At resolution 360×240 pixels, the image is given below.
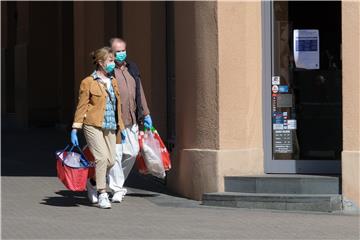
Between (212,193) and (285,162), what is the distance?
1.03 meters

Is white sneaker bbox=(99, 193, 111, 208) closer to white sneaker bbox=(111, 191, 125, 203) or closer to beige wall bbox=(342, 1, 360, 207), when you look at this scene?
white sneaker bbox=(111, 191, 125, 203)

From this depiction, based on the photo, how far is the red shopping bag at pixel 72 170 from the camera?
32.7 feet

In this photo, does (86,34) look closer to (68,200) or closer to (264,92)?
(68,200)

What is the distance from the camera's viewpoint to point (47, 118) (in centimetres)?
2141

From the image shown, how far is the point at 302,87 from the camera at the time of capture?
1093 cm

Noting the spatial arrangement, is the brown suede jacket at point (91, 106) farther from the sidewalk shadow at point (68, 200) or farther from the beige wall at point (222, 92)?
the beige wall at point (222, 92)

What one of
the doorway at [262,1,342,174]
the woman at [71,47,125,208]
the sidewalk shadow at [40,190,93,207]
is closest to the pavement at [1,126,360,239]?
the sidewalk shadow at [40,190,93,207]

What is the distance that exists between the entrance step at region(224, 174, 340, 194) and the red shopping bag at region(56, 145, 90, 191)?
65.1 inches

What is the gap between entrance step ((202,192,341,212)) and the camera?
995cm

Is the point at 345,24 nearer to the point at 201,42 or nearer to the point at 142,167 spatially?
the point at 201,42

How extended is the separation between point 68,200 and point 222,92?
7.31ft

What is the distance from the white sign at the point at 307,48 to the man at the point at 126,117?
76.2 inches

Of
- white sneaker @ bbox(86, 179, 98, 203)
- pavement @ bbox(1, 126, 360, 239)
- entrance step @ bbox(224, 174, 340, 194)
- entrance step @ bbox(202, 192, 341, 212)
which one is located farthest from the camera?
white sneaker @ bbox(86, 179, 98, 203)

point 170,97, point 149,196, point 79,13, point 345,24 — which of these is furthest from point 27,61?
point 345,24
